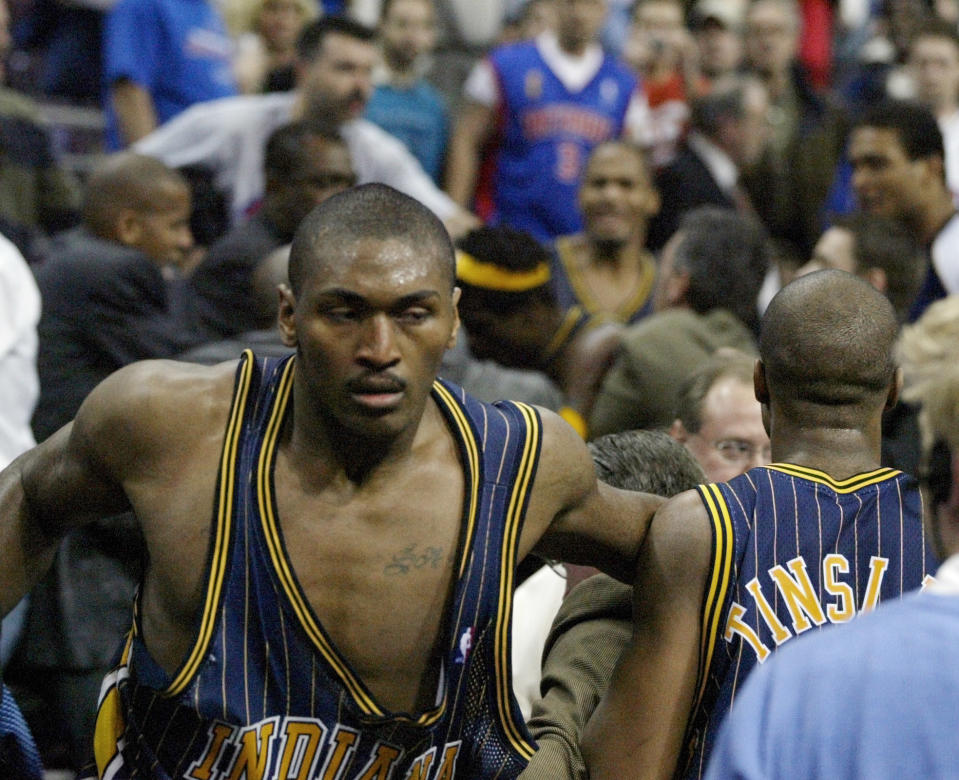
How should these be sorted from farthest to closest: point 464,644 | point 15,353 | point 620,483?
point 15,353 < point 620,483 < point 464,644

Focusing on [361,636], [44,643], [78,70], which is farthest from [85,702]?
[78,70]

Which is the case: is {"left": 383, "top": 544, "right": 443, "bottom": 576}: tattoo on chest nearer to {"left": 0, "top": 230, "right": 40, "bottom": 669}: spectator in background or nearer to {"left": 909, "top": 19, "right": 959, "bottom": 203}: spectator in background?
{"left": 0, "top": 230, "right": 40, "bottom": 669}: spectator in background

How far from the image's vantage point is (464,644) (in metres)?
2.45

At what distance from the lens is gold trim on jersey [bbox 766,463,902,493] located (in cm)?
241

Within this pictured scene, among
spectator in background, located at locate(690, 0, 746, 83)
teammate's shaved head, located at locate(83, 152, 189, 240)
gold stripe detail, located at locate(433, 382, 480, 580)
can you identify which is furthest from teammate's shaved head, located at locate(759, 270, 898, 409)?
spectator in background, located at locate(690, 0, 746, 83)

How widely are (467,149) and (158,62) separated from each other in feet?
4.82

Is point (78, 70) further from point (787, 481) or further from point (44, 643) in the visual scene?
point (787, 481)

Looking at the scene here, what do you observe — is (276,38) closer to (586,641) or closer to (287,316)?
(287,316)

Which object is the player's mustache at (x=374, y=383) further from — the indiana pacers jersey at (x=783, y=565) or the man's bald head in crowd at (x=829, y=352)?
the man's bald head in crowd at (x=829, y=352)

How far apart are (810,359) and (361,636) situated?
0.87 metres

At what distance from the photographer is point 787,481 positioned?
7.83 feet

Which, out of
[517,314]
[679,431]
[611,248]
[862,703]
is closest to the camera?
[862,703]

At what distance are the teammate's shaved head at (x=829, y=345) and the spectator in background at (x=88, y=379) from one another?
2.18 metres

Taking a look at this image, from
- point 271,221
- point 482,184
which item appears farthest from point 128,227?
point 482,184
